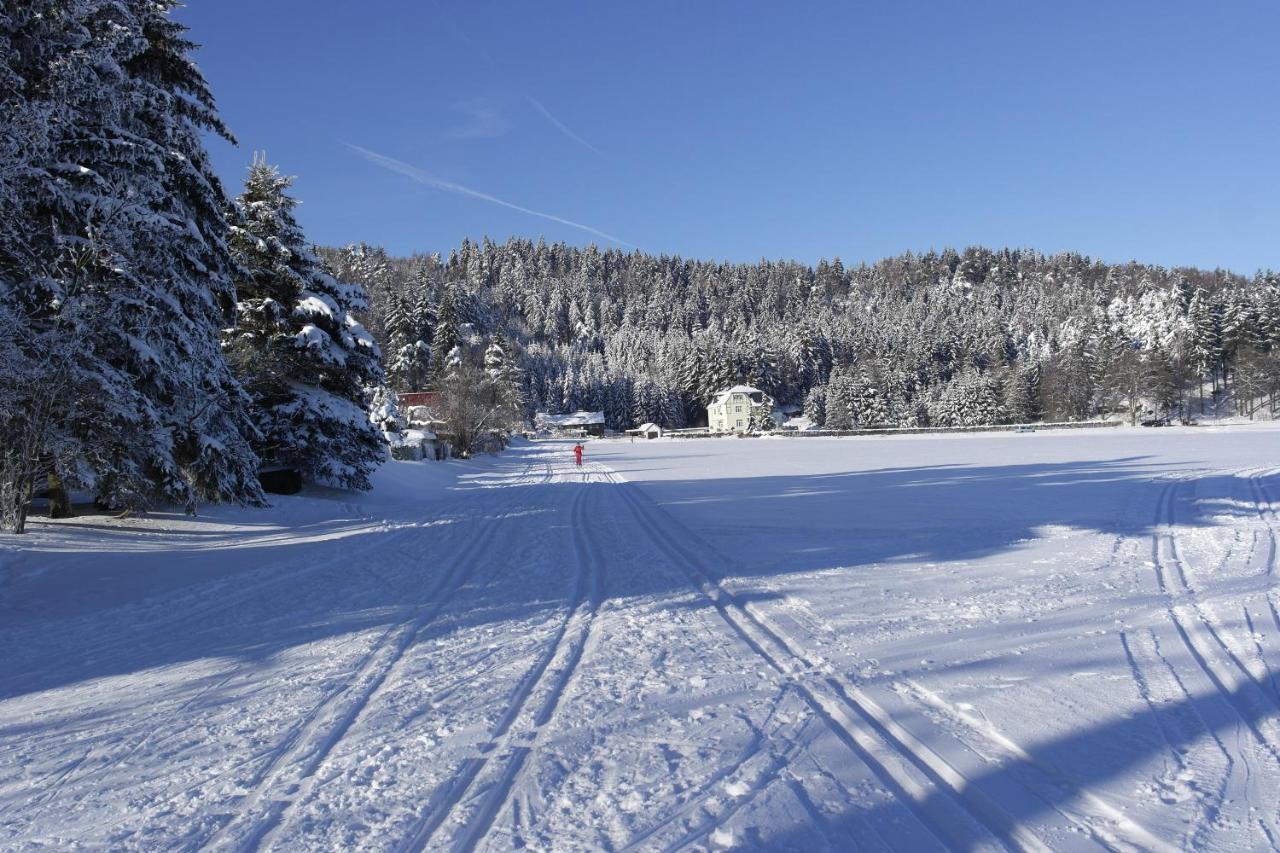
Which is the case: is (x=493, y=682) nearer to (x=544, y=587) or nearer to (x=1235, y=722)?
(x=544, y=587)

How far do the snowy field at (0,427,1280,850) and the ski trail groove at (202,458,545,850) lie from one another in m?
0.03

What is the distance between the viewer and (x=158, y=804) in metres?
3.37

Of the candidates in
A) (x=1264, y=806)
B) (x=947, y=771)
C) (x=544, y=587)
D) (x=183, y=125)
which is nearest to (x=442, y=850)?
(x=947, y=771)

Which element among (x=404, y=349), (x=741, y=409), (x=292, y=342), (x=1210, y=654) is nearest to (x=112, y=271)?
(x=292, y=342)

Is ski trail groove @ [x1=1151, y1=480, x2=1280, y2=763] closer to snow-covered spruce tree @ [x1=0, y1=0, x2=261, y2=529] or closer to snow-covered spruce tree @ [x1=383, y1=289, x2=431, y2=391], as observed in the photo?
snow-covered spruce tree @ [x1=0, y1=0, x2=261, y2=529]

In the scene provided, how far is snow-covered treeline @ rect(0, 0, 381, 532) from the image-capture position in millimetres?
9469

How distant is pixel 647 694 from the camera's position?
4.64 m

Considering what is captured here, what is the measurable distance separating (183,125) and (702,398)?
96.7m

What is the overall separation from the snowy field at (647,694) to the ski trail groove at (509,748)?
0.07ft

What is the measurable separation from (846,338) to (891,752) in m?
129

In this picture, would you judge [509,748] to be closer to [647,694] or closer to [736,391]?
[647,694]

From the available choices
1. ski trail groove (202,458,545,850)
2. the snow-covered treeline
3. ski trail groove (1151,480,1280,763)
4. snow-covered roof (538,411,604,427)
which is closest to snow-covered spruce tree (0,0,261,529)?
the snow-covered treeline

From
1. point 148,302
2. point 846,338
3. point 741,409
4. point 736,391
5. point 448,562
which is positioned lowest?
point 448,562

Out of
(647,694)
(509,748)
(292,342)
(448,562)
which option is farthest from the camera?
(292,342)
